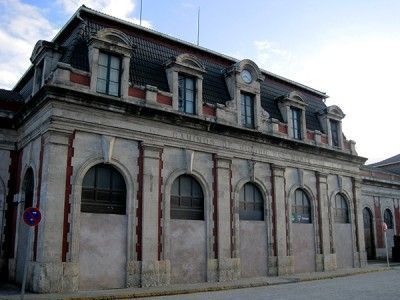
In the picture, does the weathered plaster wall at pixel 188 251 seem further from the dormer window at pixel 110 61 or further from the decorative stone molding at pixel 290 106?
the decorative stone molding at pixel 290 106

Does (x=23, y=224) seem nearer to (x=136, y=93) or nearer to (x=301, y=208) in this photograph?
(x=136, y=93)

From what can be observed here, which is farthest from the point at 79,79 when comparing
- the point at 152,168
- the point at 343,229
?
the point at 343,229

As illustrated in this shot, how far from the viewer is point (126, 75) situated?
1644cm

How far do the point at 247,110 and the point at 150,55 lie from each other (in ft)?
17.6

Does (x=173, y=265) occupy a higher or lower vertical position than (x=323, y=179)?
lower

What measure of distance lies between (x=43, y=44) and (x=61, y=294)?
9.37m

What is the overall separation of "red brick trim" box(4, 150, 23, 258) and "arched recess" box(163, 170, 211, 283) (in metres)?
6.05

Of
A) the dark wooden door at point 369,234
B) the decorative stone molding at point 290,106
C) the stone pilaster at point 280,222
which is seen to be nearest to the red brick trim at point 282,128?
the decorative stone molding at point 290,106

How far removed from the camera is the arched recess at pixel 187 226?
1667cm

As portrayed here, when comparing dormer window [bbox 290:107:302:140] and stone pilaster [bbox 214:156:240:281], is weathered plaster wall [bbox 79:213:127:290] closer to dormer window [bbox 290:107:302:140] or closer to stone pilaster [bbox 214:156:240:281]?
stone pilaster [bbox 214:156:240:281]

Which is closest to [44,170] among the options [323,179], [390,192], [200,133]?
[200,133]

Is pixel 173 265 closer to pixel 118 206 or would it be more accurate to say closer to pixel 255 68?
pixel 118 206

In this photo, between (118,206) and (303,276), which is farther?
(303,276)

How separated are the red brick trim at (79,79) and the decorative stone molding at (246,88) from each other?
673cm
